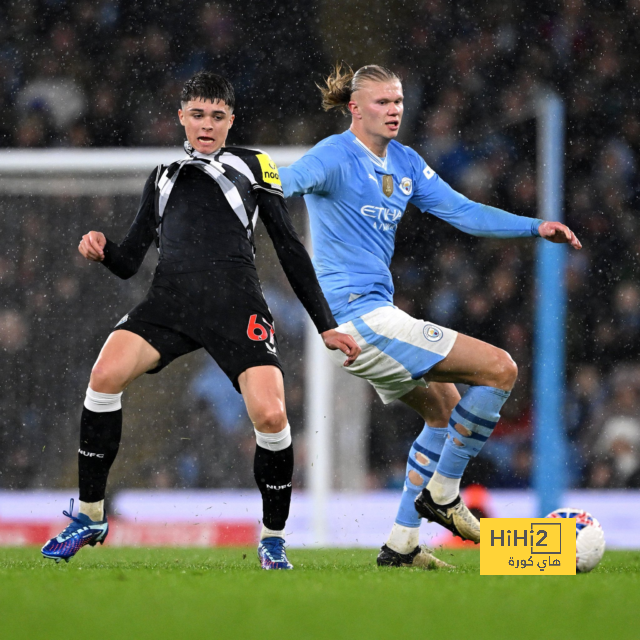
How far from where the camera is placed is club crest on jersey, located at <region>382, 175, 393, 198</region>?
4.87 metres

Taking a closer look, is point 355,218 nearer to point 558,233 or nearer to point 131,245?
point 558,233

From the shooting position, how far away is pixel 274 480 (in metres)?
4.21

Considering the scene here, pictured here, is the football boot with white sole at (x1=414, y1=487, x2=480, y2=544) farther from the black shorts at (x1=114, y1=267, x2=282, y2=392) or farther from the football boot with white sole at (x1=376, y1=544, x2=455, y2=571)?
the black shorts at (x1=114, y1=267, x2=282, y2=392)

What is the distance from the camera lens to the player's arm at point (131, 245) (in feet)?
13.9

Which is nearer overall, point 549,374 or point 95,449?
point 95,449

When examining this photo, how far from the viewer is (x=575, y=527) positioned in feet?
12.9

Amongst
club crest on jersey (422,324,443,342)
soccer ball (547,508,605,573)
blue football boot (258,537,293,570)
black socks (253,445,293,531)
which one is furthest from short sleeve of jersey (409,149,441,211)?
blue football boot (258,537,293,570)

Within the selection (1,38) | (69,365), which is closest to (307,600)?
(69,365)

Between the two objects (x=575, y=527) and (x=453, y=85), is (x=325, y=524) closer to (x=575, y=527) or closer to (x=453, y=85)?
(x=575, y=527)

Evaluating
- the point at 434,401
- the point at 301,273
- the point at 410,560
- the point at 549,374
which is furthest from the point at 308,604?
the point at 549,374

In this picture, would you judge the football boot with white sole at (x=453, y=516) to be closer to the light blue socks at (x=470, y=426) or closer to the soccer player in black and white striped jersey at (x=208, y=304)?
the light blue socks at (x=470, y=426)

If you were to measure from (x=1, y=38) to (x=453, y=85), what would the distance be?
4649mm

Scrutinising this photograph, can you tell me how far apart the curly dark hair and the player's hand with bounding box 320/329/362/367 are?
0.98 m

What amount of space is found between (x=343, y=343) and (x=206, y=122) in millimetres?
1033
